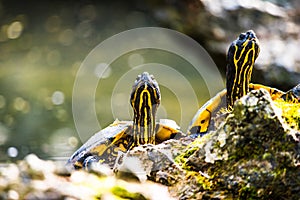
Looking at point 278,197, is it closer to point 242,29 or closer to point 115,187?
point 115,187

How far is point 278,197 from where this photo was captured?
131cm

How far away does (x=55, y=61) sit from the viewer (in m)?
6.34

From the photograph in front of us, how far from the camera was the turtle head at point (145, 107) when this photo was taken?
2287mm

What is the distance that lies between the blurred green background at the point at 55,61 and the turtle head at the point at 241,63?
132 cm

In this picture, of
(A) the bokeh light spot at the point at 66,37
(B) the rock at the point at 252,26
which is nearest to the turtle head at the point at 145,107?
(B) the rock at the point at 252,26

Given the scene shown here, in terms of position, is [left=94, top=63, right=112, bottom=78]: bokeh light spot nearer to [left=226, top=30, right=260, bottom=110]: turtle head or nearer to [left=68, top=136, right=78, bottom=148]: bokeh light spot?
[left=68, top=136, right=78, bottom=148]: bokeh light spot

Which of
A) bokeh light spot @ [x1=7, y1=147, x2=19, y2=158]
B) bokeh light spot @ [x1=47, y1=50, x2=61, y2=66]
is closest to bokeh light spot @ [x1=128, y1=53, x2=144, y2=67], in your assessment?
bokeh light spot @ [x1=47, y1=50, x2=61, y2=66]

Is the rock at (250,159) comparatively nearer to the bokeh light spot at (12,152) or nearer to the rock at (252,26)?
the bokeh light spot at (12,152)

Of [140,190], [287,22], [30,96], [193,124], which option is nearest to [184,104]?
[30,96]

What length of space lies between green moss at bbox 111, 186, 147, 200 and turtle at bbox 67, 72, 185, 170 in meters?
1.21

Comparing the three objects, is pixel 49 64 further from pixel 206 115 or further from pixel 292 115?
pixel 292 115

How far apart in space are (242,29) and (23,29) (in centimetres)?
284

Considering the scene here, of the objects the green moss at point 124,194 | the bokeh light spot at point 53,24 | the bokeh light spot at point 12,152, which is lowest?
the green moss at point 124,194

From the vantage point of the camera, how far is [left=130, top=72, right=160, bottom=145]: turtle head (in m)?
2.29
